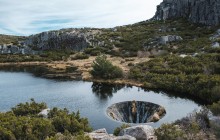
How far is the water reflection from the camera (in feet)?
179

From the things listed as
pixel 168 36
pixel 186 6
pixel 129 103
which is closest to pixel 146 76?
pixel 129 103

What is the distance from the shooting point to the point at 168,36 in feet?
323

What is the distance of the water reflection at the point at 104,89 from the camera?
5466cm

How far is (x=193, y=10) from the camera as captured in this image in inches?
4606

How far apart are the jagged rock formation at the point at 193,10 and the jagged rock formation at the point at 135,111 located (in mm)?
66683

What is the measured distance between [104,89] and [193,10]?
229 ft

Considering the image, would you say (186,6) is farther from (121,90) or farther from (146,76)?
(121,90)

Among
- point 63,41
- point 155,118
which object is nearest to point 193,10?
point 63,41

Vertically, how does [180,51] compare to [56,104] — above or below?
above

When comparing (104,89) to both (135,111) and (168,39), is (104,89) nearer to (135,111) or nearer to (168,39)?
(135,111)

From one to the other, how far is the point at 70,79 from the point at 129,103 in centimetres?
2500

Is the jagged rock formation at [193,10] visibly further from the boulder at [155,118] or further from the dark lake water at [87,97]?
the boulder at [155,118]

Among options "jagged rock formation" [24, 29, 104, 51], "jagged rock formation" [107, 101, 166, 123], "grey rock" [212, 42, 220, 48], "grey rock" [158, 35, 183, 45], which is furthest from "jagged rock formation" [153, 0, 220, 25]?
"jagged rock formation" [107, 101, 166, 123]

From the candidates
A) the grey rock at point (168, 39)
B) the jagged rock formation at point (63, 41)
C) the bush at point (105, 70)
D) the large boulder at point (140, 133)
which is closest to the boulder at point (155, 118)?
the large boulder at point (140, 133)
